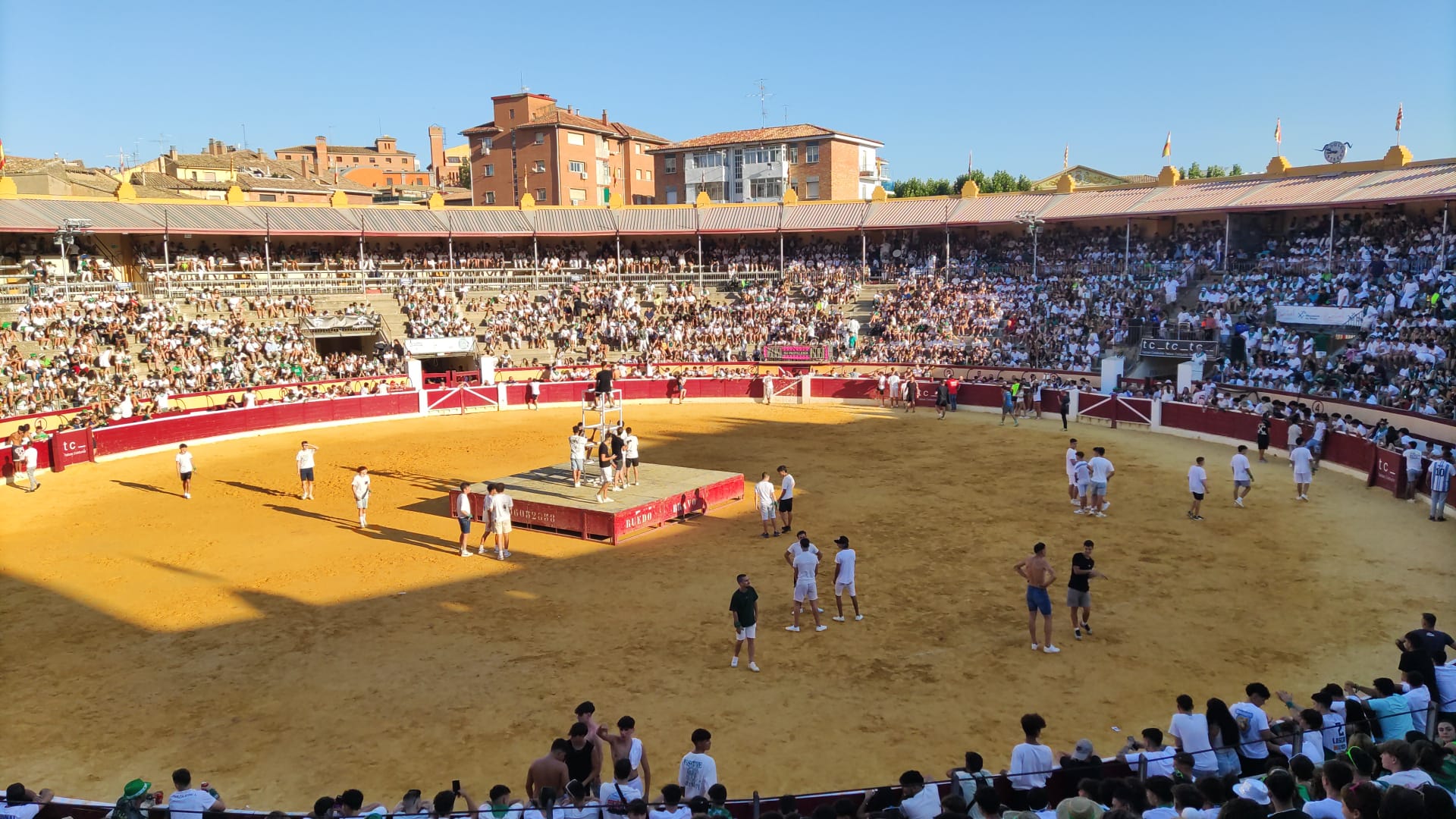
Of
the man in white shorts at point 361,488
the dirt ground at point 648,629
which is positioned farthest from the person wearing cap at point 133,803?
the man in white shorts at point 361,488

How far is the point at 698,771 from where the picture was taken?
8.24m

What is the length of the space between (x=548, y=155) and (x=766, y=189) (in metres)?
16.8

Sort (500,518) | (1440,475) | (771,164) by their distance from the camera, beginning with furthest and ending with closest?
(771,164) < (1440,475) < (500,518)

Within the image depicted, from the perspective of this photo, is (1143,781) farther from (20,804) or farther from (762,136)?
(762,136)

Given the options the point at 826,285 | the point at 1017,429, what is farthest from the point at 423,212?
the point at 1017,429

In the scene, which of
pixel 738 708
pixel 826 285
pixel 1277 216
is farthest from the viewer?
pixel 826 285

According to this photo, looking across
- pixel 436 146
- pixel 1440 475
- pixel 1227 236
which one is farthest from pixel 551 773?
pixel 436 146

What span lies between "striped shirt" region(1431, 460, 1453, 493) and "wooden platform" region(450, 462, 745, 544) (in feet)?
45.4

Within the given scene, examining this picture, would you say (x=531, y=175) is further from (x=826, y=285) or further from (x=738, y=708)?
(x=738, y=708)

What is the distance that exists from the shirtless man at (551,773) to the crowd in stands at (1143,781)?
0.5 inches

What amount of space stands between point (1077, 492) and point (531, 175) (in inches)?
2440

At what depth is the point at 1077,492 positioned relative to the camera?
20.2m

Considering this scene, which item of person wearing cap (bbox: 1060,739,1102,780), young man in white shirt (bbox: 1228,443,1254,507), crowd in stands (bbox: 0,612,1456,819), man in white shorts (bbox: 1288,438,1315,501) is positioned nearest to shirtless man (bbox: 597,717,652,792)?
crowd in stands (bbox: 0,612,1456,819)

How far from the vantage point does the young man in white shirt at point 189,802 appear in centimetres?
768
